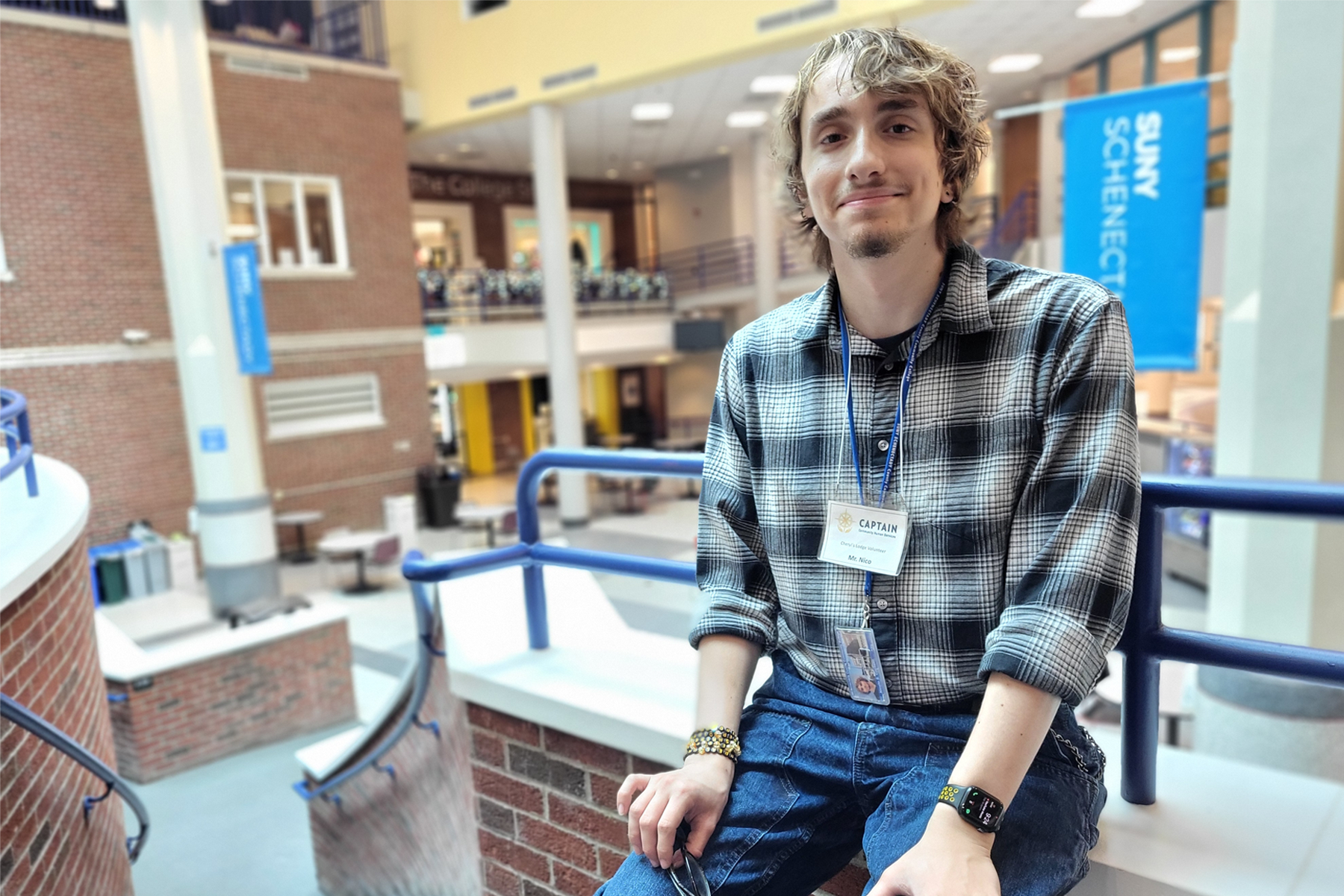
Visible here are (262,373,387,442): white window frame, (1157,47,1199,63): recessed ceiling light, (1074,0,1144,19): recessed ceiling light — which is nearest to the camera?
(1074,0,1144,19): recessed ceiling light

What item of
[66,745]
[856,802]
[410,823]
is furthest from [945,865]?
[410,823]

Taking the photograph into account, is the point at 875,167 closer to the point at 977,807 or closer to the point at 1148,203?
the point at 977,807


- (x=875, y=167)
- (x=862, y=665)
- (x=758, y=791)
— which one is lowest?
(x=758, y=791)

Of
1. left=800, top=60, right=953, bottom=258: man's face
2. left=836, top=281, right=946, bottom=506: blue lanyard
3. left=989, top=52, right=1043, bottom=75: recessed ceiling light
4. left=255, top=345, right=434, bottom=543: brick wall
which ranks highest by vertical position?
left=989, top=52, right=1043, bottom=75: recessed ceiling light

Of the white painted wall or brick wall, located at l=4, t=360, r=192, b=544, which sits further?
the white painted wall

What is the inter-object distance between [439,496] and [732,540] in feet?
43.4

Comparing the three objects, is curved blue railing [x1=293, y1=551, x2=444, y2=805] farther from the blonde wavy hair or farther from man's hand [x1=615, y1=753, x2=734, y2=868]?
the blonde wavy hair

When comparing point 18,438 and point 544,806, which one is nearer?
point 544,806

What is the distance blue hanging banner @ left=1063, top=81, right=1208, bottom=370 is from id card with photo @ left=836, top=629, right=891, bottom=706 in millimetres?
4498

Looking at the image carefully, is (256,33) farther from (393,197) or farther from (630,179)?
(630,179)

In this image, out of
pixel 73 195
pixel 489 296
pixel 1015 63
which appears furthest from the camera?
pixel 489 296

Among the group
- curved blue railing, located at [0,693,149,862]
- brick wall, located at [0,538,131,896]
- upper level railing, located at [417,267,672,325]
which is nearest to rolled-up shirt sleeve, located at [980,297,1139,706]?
curved blue railing, located at [0,693,149,862]

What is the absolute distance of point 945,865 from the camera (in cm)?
106

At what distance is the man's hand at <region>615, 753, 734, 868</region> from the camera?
1.27 metres
